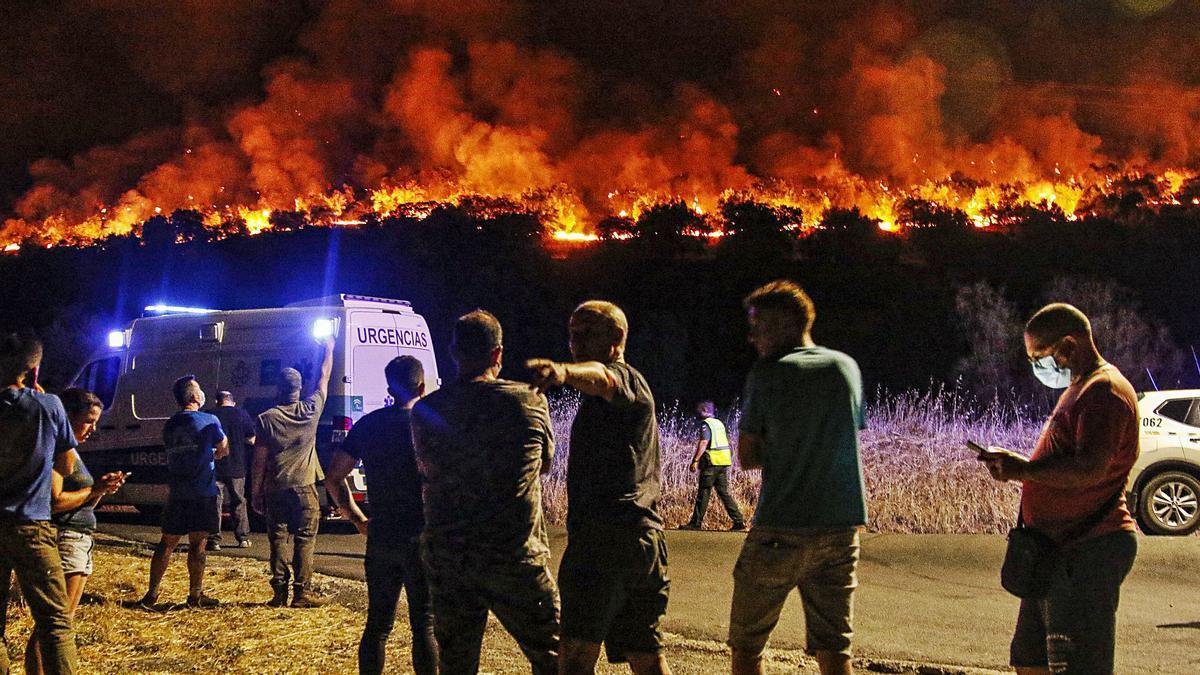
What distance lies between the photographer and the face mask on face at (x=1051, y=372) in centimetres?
450

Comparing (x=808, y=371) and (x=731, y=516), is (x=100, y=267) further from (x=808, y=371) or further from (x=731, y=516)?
(x=808, y=371)

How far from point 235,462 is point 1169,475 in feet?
30.6

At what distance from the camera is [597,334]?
4453 mm

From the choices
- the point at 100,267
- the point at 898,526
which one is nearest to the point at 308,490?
the point at 898,526

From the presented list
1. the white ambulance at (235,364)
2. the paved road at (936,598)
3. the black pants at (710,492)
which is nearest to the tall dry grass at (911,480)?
the black pants at (710,492)

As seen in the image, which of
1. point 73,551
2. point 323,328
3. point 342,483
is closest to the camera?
point 73,551

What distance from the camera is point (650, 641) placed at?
4422 mm

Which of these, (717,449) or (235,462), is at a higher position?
(717,449)

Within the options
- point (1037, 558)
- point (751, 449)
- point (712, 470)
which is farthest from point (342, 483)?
point (712, 470)

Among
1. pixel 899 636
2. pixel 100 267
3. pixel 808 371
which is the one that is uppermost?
pixel 100 267

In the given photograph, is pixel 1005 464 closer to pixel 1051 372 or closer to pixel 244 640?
pixel 1051 372

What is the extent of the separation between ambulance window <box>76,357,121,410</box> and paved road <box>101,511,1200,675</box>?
253cm

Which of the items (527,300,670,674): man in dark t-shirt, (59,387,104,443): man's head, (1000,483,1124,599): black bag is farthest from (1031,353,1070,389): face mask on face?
(59,387,104,443): man's head

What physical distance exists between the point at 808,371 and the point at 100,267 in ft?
172
